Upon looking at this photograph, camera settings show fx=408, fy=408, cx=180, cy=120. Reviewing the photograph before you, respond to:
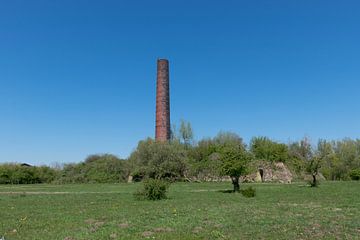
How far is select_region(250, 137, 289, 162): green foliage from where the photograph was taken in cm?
8462

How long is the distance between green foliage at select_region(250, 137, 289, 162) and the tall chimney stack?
20400 millimetres

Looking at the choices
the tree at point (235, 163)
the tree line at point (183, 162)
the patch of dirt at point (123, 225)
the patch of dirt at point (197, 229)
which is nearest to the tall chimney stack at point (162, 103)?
the tree line at point (183, 162)

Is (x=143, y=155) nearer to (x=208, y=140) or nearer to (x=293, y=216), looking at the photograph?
(x=208, y=140)

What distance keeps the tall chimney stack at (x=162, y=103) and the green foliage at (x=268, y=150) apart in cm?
2040

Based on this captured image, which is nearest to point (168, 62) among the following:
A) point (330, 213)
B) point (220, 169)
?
point (220, 169)

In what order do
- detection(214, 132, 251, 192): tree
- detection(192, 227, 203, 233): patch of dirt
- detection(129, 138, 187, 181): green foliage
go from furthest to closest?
1. detection(129, 138, 187, 181): green foliage
2. detection(214, 132, 251, 192): tree
3. detection(192, 227, 203, 233): patch of dirt

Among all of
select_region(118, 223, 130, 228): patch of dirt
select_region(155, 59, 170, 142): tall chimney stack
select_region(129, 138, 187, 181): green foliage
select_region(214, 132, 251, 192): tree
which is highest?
select_region(155, 59, 170, 142): tall chimney stack

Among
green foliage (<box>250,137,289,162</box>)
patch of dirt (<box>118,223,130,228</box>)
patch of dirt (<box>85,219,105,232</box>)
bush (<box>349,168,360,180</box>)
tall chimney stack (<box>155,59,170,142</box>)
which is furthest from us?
green foliage (<box>250,137,289,162</box>)

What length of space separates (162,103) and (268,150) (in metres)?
25.6

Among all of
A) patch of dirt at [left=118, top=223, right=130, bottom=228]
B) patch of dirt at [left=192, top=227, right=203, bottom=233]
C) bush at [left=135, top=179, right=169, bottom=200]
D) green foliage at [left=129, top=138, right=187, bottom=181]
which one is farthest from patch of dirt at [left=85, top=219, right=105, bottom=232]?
green foliage at [left=129, top=138, right=187, bottom=181]

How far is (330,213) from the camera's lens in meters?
19.1

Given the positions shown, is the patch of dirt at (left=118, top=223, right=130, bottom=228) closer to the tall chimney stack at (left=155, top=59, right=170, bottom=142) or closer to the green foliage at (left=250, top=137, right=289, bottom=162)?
the tall chimney stack at (left=155, top=59, right=170, bottom=142)

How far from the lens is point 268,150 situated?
292 ft

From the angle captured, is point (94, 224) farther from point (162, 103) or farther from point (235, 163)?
point (162, 103)
